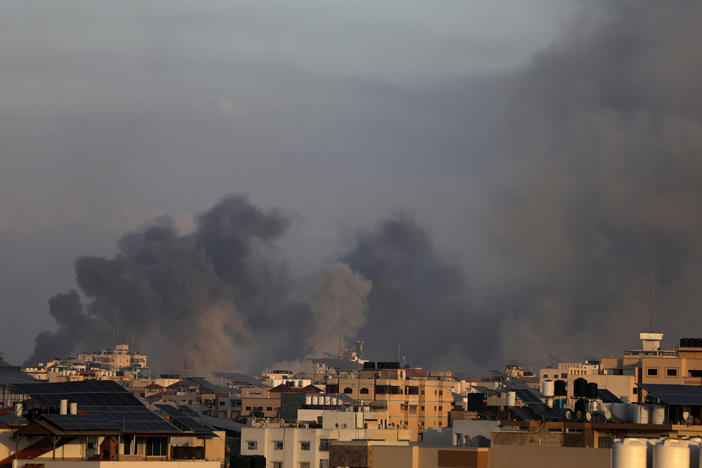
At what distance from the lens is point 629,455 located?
2072 inches

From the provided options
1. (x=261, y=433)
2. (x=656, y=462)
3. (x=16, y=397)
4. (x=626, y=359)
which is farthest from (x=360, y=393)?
(x=656, y=462)

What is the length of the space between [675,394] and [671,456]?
16.0 m

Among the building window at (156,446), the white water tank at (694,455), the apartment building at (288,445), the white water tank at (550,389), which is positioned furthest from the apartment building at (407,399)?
the white water tank at (694,455)

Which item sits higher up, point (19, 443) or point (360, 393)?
point (360, 393)

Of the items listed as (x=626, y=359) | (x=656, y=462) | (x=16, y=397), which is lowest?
(x=656, y=462)

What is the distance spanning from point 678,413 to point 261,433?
43423mm

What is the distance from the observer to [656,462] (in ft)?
171

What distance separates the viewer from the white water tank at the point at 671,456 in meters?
51.7

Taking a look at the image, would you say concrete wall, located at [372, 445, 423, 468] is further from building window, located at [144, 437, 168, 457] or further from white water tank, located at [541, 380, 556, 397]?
white water tank, located at [541, 380, 556, 397]

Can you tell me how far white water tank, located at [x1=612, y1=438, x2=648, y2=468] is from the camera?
172ft

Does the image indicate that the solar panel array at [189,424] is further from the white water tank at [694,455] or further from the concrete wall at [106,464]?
the white water tank at [694,455]

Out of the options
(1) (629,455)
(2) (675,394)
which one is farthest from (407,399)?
(1) (629,455)

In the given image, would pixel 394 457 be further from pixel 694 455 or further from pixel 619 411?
pixel 694 455

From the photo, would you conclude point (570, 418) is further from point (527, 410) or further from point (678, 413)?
point (527, 410)
